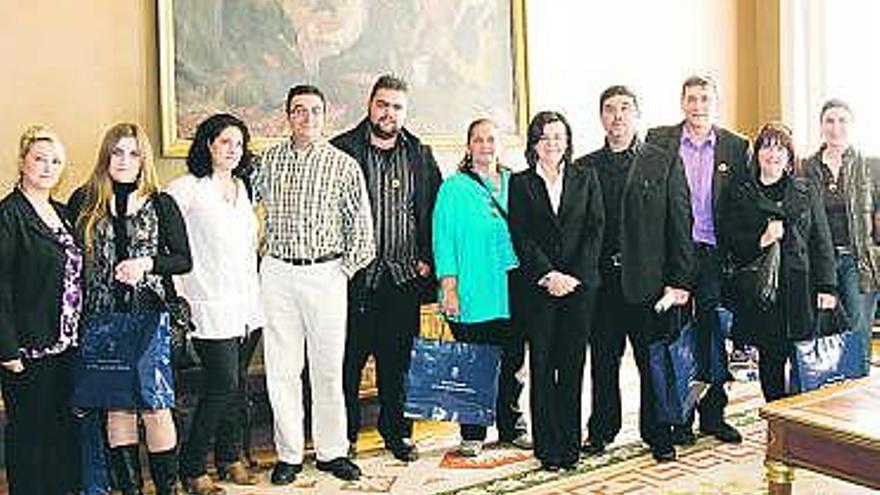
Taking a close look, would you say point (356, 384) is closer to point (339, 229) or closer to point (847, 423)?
point (339, 229)

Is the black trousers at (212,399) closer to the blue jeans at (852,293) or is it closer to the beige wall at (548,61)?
the beige wall at (548,61)

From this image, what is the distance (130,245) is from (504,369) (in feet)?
5.31

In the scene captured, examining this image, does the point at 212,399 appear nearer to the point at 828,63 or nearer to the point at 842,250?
the point at 842,250

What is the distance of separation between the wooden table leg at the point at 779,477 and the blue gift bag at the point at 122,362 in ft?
6.36

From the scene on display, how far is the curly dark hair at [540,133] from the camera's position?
3986mm

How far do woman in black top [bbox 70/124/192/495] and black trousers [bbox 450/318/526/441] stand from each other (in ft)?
3.90

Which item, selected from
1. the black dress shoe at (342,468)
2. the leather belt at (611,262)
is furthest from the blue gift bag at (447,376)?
the leather belt at (611,262)

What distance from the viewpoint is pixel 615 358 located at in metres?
4.17

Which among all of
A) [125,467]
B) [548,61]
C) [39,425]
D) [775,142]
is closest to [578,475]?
[775,142]

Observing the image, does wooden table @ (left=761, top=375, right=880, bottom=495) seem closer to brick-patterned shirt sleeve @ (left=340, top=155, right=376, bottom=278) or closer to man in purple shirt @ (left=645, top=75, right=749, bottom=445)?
man in purple shirt @ (left=645, top=75, right=749, bottom=445)

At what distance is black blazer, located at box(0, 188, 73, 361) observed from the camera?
3.28 metres

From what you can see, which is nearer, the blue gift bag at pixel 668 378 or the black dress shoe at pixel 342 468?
the black dress shoe at pixel 342 468

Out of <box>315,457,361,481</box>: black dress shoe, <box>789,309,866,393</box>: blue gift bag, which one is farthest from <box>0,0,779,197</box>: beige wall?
<box>789,309,866,393</box>: blue gift bag

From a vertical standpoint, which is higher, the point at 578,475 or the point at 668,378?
the point at 668,378
